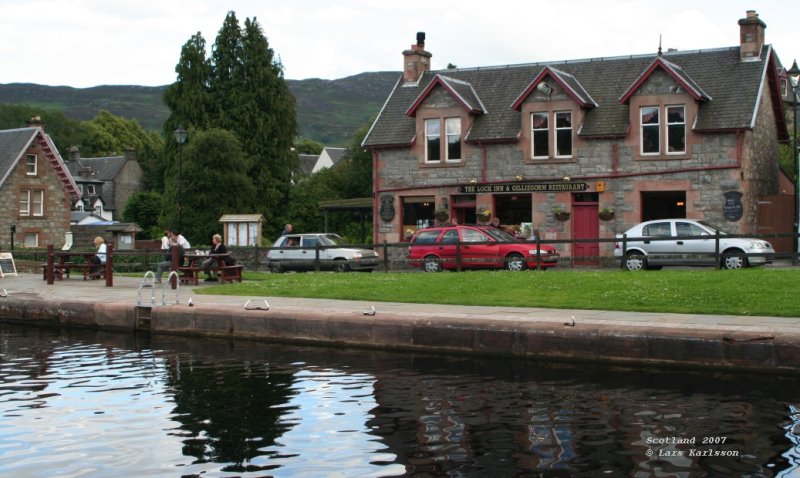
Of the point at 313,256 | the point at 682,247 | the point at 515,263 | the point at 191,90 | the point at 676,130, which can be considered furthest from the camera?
the point at 191,90

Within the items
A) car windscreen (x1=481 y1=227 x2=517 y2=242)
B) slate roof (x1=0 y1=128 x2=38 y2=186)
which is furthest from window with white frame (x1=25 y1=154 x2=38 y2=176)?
car windscreen (x1=481 y1=227 x2=517 y2=242)

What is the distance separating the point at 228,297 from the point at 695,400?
1315 centimetres

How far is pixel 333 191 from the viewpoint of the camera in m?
71.3

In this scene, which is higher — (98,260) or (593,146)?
(593,146)

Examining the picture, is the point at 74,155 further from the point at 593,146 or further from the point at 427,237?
the point at 427,237

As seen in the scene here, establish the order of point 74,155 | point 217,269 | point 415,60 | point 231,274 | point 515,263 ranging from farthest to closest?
point 74,155 → point 415,60 → point 515,263 → point 231,274 → point 217,269

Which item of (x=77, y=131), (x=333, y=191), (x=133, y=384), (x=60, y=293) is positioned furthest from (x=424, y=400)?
(x=77, y=131)

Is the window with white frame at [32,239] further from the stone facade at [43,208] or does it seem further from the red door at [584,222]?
the red door at [584,222]

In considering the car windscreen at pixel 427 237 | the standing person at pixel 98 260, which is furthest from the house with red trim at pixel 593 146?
the standing person at pixel 98 260

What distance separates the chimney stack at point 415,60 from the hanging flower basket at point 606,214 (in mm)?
11664

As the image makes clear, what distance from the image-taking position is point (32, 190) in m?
64.5

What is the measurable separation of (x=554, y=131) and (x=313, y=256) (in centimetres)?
1055

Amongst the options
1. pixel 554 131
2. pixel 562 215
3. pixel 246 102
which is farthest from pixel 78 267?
pixel 246 102

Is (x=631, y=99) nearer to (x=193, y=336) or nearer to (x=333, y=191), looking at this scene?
(x=193, y=336)
